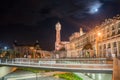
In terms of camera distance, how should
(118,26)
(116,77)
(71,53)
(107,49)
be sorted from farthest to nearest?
1. (71,53)
2. (107,49)
3. (118,26)
4. (116,77)

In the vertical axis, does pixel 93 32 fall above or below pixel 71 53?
above

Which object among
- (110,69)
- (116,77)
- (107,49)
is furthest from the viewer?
(107,49)

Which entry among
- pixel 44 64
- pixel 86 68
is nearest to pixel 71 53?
pixel 44 64

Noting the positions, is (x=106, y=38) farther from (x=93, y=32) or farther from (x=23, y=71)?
(x=23, y=71)


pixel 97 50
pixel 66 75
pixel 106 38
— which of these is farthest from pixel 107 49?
pixel 66 75

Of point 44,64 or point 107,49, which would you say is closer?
point 44,64

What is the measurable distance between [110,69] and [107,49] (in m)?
35.9

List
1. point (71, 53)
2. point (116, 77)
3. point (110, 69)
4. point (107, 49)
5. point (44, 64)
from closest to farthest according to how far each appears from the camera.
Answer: point (116, 77)
point (110, 69)
point (44, 64)
point (107, 49)
point (71, 53)

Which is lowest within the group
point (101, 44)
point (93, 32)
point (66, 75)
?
point (66, 75)

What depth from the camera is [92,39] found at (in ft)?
254

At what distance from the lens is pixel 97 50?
7025 centimetres

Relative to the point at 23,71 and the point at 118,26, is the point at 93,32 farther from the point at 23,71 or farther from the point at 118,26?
the point at 23,71

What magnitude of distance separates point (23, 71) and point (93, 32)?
1085 inches

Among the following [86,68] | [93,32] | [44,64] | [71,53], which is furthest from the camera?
[71,53]
